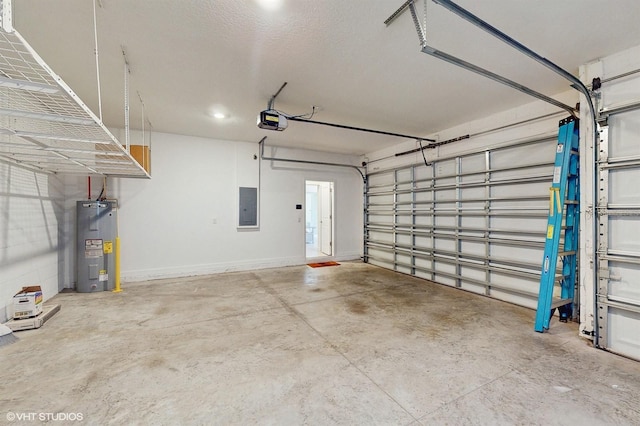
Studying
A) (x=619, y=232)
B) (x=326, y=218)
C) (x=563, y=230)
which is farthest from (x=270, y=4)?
(x=326, y=218)

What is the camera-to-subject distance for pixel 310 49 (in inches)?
98.0

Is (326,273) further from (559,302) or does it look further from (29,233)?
(29,233)

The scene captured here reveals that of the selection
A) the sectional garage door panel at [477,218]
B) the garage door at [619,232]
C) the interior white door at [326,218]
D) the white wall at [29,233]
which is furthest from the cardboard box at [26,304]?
the garage door at [619,232]

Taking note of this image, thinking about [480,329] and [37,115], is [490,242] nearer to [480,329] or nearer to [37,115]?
[480,329]

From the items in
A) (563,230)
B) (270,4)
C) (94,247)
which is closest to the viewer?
(270,4)

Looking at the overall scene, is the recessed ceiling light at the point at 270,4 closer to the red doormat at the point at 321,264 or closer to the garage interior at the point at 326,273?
the garage interior at the point at 326,273

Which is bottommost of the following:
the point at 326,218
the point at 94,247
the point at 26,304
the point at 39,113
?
the point at 26,304

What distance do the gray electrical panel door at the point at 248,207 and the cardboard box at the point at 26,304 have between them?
3239mm

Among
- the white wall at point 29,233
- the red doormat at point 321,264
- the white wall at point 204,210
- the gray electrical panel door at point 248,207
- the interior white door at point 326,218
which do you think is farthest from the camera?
the interior white door at point 326,218

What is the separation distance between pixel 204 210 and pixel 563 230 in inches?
228

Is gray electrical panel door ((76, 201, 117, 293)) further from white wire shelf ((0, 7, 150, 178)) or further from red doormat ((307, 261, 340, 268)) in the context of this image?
red doormat ((307, 261, 340, 268))

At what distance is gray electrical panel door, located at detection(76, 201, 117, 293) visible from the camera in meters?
4.21

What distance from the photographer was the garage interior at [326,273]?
1.90 metres

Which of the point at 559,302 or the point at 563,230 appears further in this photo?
the point at 563,230
